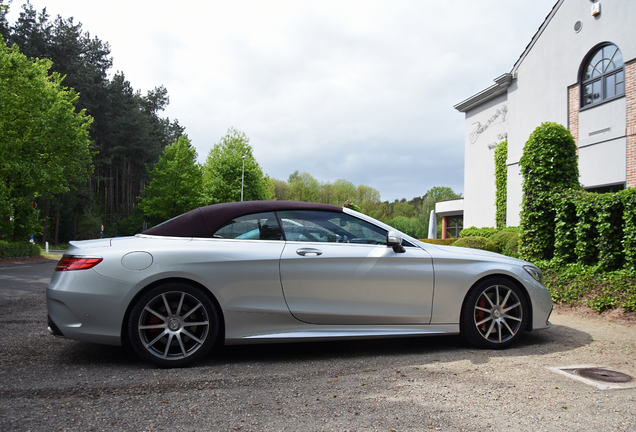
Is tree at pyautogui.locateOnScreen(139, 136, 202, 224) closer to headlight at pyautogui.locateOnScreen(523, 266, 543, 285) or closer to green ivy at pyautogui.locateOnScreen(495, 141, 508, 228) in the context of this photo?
green ivy at pyautogui.locateOnScreen(495, 141, 508, 228)

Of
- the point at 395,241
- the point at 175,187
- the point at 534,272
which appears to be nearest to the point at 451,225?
the point at 175,187

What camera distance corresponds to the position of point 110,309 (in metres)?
3.72

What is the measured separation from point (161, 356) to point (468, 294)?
286 centimetres

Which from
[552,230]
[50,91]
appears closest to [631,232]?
[552,230]

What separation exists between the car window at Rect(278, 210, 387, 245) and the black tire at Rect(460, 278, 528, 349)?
3.50 feet

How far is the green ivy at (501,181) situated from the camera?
2353cm

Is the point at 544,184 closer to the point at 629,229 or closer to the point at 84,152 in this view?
the point at 629,229

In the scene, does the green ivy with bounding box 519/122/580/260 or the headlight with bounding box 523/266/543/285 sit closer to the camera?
the headlight with bounding box 523/266/543/285

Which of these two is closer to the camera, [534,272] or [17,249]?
[534,272]

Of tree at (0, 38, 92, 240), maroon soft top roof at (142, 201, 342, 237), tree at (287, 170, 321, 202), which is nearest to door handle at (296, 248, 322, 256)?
maroon soft top roof at (142, 201, 342, 237)

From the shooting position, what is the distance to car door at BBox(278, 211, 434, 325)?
4035 mm

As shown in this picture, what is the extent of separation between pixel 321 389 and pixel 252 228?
159cm

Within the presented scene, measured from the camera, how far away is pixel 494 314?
4.45m

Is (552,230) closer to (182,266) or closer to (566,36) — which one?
(182,266)
